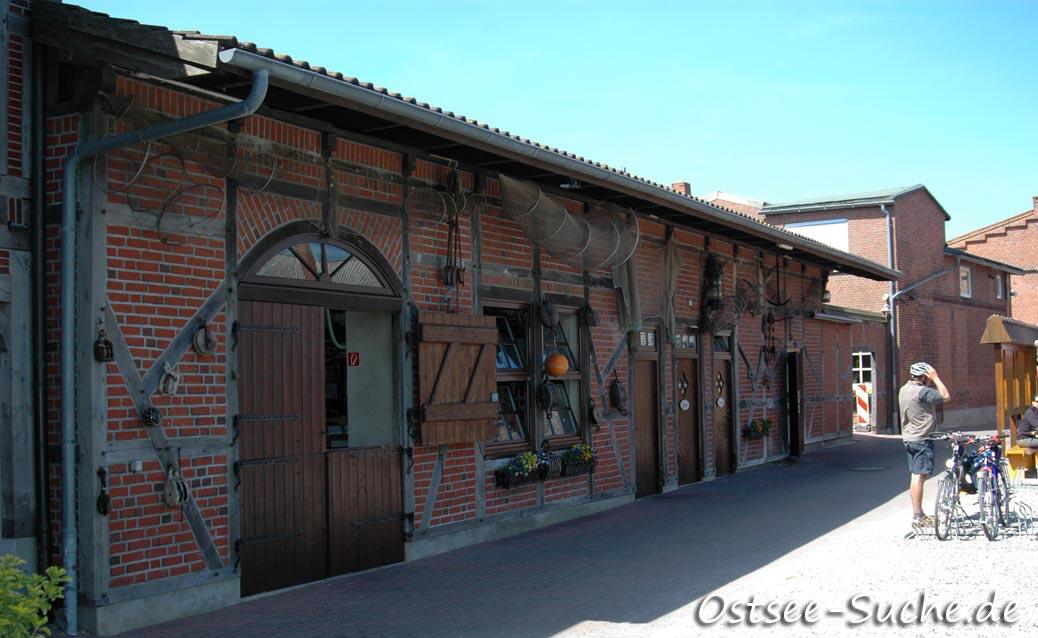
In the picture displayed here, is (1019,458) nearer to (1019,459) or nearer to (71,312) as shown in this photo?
(1019,459)

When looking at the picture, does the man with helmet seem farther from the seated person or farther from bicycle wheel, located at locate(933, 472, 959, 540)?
the seated person

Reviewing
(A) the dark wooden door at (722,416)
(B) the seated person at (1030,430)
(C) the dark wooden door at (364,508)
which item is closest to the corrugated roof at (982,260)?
(A) the dark wooden door at (722,416)

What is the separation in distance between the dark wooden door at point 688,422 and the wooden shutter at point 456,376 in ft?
17.3

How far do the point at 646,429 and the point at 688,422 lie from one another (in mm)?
1531

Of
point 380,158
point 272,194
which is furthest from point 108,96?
point 380,158

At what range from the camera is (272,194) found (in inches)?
316

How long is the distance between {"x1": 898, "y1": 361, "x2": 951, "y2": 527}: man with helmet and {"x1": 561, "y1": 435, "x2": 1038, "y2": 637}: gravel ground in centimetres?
40

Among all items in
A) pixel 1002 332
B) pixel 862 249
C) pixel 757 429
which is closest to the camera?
pixel 1002 332

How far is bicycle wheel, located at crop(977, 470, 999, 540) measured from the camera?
950 cm

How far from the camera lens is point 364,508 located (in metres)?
8.84

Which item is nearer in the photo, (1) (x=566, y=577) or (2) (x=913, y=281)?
(1) (x=566, y=577)

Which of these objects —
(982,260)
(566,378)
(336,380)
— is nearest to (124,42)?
(336,380)

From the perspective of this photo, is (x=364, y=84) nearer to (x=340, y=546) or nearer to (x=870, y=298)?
(x=340, y=546)

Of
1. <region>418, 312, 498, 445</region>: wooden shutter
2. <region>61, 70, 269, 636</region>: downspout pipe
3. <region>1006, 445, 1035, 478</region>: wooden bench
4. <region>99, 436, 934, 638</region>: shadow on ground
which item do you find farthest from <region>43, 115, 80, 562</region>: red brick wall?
<region>1006, 445, 1035, 478</region>: wooden bench
